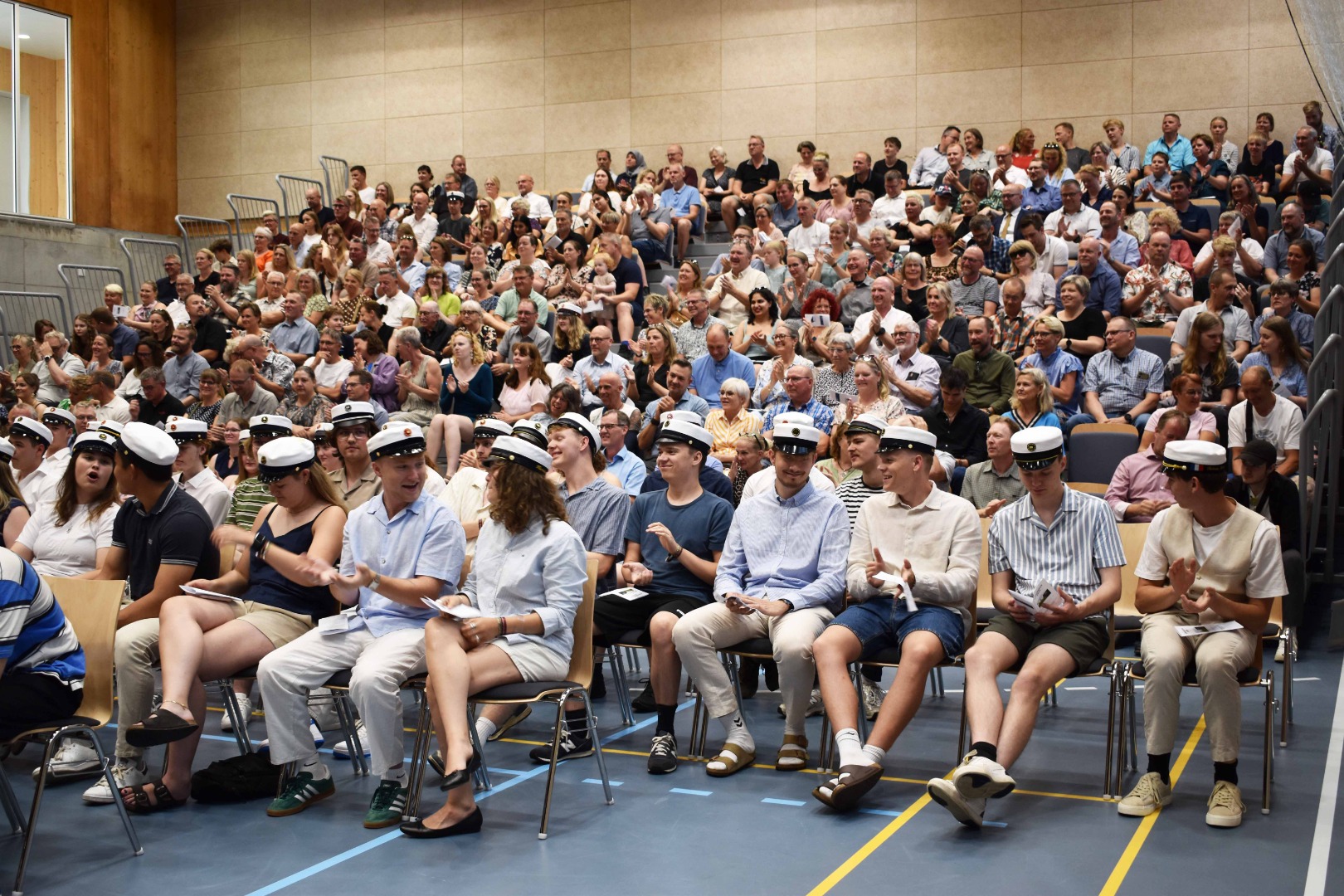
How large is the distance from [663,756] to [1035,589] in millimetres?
1622

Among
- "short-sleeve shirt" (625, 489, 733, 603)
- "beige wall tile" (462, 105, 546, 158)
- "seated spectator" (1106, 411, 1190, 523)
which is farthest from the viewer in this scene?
"beige wall tile" (462, 105, 546, 158)

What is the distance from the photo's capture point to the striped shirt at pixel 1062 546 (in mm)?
4871

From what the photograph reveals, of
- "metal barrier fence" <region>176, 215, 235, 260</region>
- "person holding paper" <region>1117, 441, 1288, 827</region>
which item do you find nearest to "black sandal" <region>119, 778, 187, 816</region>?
"person holding paper" <region>1117, 441, 1288, 827</region>

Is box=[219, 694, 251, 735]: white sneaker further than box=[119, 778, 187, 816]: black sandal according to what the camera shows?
Yes

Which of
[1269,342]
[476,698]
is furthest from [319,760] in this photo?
[1269,342]

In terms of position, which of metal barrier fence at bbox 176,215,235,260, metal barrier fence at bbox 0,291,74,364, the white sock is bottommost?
the white sock

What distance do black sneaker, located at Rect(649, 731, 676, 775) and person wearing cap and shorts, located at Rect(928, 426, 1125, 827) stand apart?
1.20 meters

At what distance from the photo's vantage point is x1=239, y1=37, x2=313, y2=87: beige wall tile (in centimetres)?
1883

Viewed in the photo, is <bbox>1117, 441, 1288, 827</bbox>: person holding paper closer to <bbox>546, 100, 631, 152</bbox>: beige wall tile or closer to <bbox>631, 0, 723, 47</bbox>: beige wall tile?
<bbox>631, 0, 723, 47</bbox>: beige wall tile

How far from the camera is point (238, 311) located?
12.4m

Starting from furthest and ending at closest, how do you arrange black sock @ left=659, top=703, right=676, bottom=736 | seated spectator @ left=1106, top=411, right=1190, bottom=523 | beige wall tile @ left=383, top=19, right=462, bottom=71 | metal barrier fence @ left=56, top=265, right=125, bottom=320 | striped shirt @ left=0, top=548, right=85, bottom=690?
1. beige wall tile @ left=383, top=19, right=462, bottom=71
2. metal barrier fence @ left=56, top=265, right=125, bottom=320
3. seated spectator @ left=1106, top=411, right=1190, bottom=523
4. black sock @ left=659, top=703, right=676, bottom=736
5. striped shirt @ left=0, top=548, right=85, bottom=690

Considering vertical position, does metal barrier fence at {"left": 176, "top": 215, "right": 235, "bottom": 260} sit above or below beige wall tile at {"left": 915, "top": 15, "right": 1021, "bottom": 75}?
below

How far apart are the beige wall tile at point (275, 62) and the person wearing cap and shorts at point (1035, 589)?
16.5 meters

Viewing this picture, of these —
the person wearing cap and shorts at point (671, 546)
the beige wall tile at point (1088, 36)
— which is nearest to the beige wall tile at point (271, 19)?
the beige wall tile at point (1088, 36)
